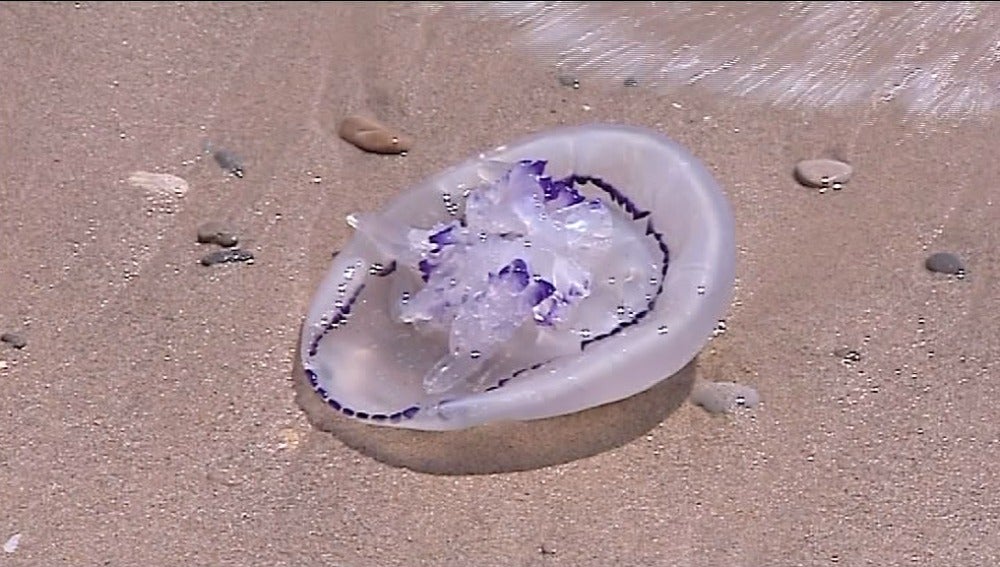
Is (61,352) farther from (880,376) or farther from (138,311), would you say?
(880,376)

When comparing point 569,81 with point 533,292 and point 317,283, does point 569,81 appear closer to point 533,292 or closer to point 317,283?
point 317,283

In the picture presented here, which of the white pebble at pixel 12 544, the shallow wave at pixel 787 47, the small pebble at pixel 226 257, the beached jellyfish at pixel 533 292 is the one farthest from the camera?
the shallow wave at pixel 787 47

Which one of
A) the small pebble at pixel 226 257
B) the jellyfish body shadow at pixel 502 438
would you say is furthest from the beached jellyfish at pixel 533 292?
the small pebble at pixel 226 257

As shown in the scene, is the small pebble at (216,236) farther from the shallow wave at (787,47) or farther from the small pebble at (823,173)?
the small pebble at (823,173)

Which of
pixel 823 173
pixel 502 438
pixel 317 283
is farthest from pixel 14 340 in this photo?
pixel 823 173

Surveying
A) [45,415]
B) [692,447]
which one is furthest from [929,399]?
[45,415]

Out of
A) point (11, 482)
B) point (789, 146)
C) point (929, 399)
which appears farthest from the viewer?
point (789, 146)
